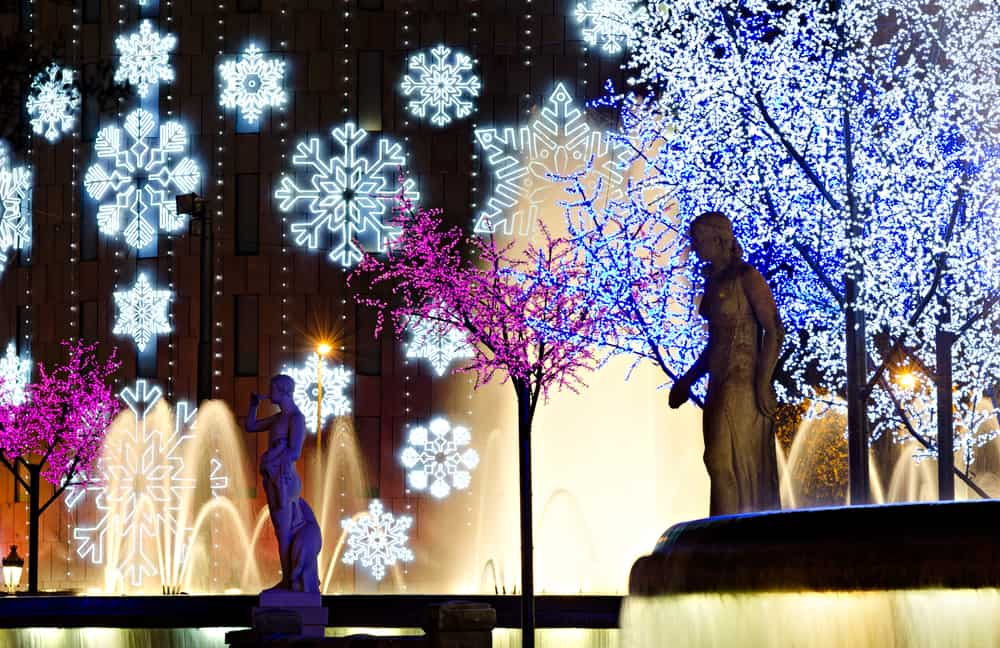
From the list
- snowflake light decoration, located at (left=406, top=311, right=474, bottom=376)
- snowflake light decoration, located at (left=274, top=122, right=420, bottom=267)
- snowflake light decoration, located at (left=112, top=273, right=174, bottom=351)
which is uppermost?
snowflake light decoration, located at (left=274, top=122, right=420, bottom=267)

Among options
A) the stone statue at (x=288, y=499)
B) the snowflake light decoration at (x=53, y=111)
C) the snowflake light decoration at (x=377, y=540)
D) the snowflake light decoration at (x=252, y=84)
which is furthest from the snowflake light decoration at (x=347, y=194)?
the stone statue at (x=288, y=499)

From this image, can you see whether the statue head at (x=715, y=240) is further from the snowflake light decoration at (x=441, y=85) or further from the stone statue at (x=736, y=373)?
the snowflake light decoration at (x=441, y=85)

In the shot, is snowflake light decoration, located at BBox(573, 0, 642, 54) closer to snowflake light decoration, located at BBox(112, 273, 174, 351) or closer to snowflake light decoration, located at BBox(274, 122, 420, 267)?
snowflake light decoration, located at BBox(274, 122, 420, 267)

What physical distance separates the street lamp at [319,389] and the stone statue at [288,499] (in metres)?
16.9

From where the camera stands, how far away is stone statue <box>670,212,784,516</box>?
11.5m

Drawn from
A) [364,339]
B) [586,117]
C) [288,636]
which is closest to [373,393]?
[364,339]

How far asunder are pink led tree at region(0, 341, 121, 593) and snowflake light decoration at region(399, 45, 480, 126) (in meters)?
10.1

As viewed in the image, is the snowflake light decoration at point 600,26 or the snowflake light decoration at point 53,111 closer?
the snowflake light decoration at point 600,26

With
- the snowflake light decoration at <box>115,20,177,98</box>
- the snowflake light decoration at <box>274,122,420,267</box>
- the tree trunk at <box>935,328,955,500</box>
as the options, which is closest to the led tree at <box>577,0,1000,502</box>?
the tree trunk at <box>935,328,955,500</box>

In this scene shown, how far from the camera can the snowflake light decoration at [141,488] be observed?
39688mm

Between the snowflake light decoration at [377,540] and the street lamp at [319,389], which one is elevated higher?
the street lamp at [319,389]

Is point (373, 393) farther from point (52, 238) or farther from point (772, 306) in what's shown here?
point (772, 306)

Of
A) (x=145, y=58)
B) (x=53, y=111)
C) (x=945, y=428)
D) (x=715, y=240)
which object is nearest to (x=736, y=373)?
(x=715, y=240)

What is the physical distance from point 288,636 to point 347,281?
20119 mm
